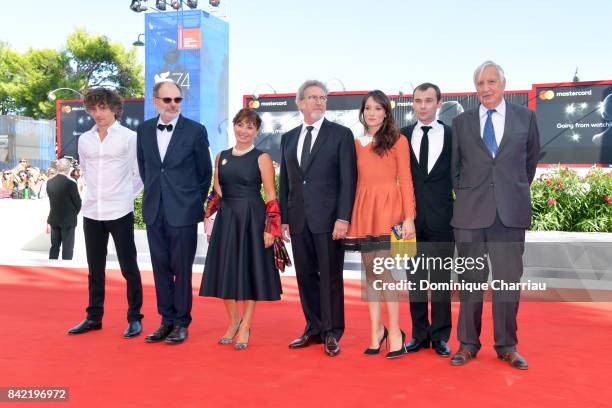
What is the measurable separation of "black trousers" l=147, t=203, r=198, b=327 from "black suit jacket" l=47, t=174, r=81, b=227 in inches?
204

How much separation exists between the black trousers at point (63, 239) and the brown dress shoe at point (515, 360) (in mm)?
7475

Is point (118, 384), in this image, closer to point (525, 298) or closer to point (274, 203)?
point (274, 203)

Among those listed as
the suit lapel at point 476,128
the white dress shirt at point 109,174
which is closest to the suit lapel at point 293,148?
the suit lapel at point 476,128

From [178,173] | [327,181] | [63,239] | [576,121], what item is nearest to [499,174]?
[327,181]

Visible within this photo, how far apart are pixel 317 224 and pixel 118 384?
1634mm

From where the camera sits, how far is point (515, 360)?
13.5 ft

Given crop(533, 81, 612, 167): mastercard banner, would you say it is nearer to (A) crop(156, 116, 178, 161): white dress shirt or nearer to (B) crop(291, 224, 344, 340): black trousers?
(B) crop(291, 224, 344, 340): black trousers

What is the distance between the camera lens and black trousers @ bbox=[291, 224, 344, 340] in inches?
179

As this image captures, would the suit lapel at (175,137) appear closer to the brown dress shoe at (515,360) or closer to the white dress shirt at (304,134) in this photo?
the white dress shirt at (304,134)

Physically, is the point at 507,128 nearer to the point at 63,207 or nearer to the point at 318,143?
the point at 318,143

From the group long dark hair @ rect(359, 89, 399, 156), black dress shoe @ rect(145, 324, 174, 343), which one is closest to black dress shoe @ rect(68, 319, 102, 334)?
black dress shoe @ rect(145, 324, 174, 343)

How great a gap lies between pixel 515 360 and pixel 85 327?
10.4ft

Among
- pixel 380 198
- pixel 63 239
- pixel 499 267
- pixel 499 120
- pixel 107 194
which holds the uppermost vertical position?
pixel 499 120

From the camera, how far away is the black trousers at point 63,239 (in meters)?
9.92
